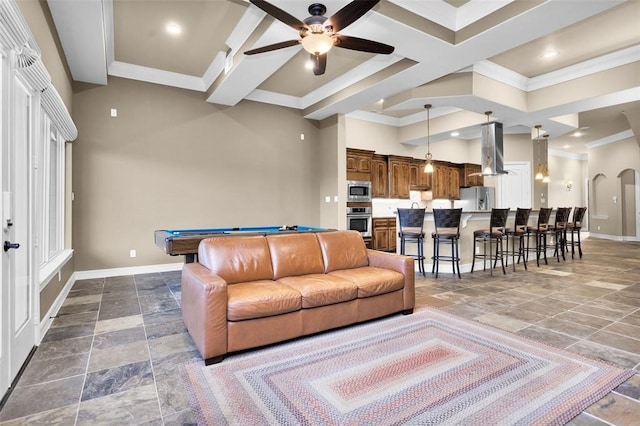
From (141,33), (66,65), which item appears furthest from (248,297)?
(66,65)

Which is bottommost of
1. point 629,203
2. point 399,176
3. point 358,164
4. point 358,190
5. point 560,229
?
point 560,229

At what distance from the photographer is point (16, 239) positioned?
235 cm

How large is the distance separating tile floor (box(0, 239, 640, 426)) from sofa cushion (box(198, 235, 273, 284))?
2.15 ft

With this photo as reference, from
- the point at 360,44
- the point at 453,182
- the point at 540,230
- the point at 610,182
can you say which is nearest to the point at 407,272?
the point at 360,44

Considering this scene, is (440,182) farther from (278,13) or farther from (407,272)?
(278,13)

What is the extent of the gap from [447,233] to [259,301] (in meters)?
3.69

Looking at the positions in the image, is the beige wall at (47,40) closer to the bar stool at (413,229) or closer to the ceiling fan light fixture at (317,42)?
the ceiling fan light fixture at (317,42)

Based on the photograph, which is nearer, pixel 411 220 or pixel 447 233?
pixel 447 233

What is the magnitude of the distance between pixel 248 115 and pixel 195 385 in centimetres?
528

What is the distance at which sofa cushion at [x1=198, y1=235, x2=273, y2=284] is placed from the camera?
293 cm

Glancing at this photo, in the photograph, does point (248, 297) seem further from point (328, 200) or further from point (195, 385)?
→ point (328, 200)

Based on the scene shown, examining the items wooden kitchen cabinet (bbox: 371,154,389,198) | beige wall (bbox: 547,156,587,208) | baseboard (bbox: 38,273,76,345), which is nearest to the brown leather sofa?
baseboard (bbox: 38,273,76,345)

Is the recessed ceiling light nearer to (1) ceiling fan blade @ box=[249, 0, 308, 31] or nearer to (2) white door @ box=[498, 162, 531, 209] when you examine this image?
(1) ceiling fan blade @ box=[249, 0, 308, 31]

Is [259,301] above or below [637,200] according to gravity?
below
